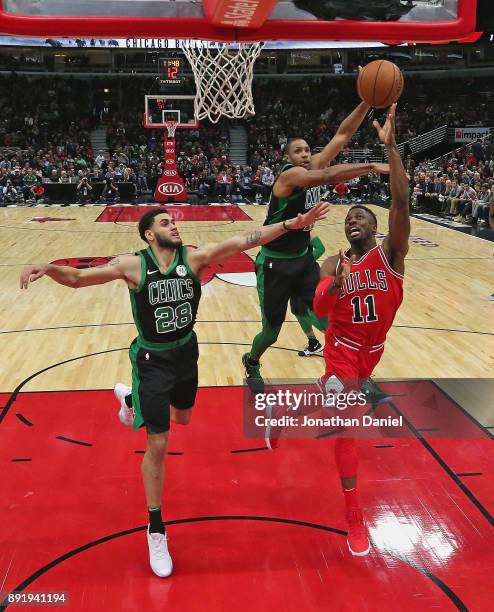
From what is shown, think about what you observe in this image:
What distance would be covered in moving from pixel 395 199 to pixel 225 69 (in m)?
6.01

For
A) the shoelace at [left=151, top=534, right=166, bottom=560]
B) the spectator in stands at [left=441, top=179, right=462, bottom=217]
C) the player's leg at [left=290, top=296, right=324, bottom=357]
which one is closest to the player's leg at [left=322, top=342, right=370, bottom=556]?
the shoelace at [left=151, top=534, right=166, bottom=560]

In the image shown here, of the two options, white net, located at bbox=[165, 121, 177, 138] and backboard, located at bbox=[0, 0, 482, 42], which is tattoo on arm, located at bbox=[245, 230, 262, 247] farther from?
Result: white net, located at bbox=[165, 121, 177, 138]

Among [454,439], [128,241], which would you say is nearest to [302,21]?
[454,439]

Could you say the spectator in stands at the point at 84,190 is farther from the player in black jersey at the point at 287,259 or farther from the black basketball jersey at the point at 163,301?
the black basketball jersey at the point at 163,301

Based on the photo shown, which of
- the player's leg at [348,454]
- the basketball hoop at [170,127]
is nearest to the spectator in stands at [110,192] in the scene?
the basketball hoop at [170,127]

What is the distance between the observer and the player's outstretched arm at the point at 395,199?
3.45 metres

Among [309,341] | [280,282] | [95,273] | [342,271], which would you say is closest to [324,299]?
[342,271]

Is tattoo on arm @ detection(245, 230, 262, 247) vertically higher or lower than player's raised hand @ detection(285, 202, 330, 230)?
lower

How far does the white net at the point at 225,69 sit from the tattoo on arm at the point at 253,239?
16.0 feet

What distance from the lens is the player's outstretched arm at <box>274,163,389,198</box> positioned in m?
3.88

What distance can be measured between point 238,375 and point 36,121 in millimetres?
26630

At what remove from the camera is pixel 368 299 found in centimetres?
380
